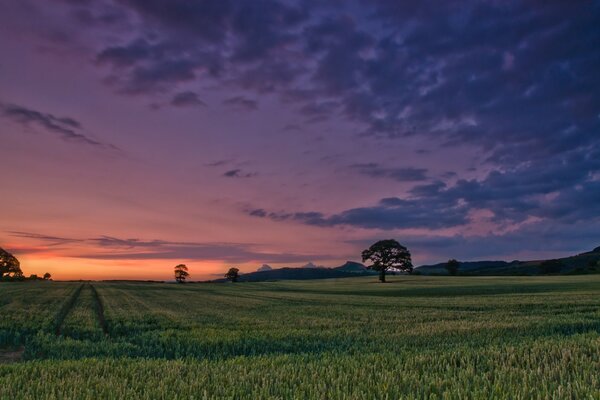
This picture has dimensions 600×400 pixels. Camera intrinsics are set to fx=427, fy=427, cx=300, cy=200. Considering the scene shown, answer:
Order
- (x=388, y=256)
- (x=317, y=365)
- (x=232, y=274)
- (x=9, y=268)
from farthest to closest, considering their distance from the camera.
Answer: (x=232, y=274), (x=9, y=268), (x=388, y=256), (x=317, y=365)

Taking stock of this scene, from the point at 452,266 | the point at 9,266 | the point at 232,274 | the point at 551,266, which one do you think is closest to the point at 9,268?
the point at 9,266

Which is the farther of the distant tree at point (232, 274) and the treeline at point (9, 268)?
the distant tree at point (232, 274)

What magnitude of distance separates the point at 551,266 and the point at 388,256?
306 feet

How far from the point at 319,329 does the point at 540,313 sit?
14271 millimetres

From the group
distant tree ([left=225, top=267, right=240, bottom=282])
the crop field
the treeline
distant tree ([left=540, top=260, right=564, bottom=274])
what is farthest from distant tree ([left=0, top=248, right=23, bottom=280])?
distant tree ([left=540, top=260, right=564, bottom=274])

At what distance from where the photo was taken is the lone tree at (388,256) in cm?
9469

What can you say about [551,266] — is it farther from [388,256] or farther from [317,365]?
[317,365]

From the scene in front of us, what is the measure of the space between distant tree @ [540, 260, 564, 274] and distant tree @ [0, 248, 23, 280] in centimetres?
18186

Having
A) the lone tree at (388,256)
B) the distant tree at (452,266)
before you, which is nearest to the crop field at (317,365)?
the lone tree at (388,256)

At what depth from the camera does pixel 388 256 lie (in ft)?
312

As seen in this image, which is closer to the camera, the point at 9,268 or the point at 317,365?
the point at 317,365

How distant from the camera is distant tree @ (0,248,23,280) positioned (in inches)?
5374

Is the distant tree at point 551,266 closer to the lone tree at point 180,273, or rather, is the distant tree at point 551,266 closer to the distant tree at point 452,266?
the distant tree at point 452,266

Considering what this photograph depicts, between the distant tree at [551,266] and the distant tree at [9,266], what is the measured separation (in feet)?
597
